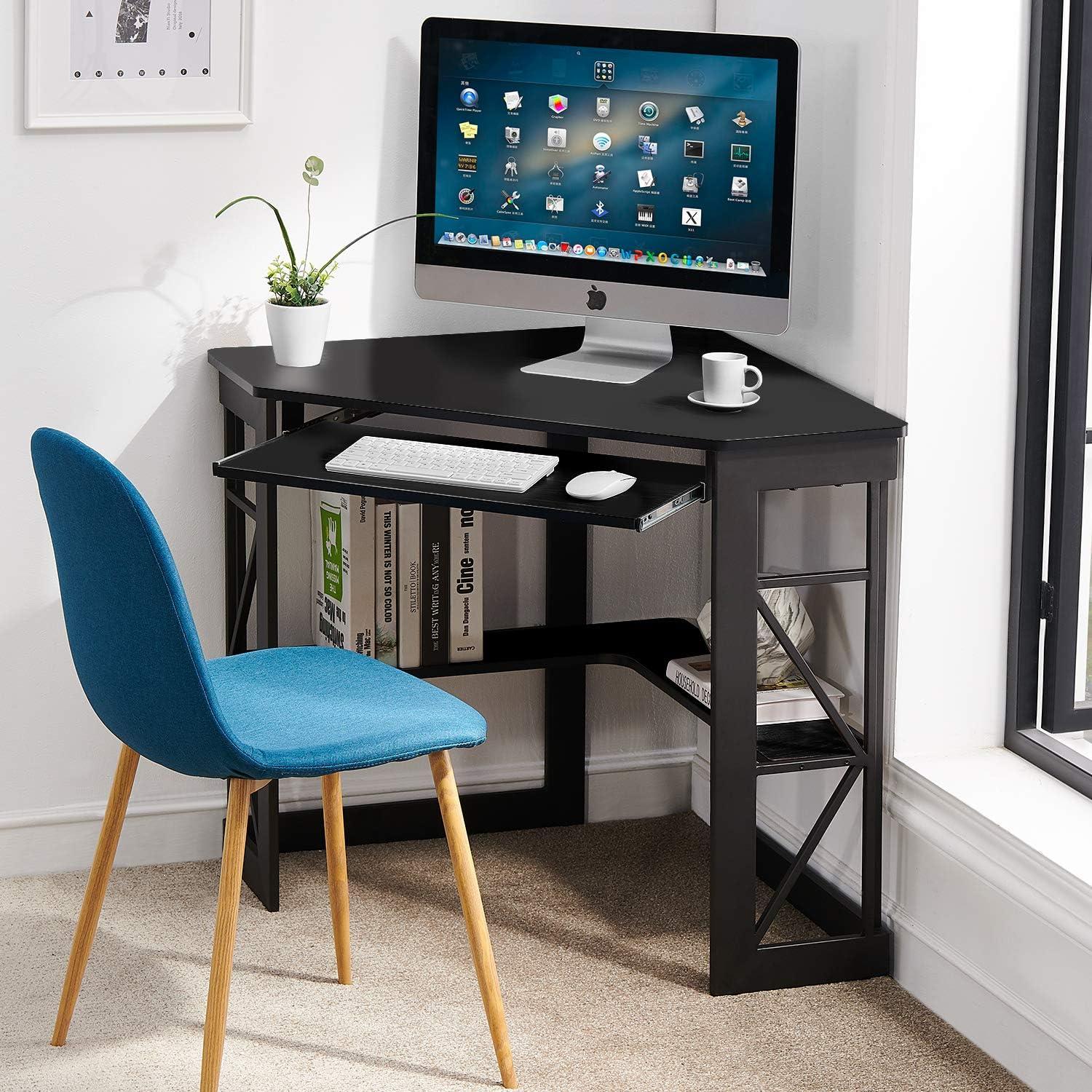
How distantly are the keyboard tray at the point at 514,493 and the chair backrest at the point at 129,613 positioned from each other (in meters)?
0.34

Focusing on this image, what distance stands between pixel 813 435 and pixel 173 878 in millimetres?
1320

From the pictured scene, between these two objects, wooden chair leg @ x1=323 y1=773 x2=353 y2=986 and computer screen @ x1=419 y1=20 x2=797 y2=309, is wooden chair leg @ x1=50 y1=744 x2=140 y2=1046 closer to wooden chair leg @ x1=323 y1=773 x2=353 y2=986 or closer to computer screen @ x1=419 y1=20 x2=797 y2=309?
wooden chair leg @ x1=323 y1=773 x2=353 y2=986

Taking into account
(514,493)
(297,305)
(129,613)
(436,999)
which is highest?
(297,305)

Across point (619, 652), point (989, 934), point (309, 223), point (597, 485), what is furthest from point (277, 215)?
point (989, 934)

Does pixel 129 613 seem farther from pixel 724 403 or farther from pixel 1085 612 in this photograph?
pixel 1085 612

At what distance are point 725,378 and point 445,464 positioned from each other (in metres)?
0.41

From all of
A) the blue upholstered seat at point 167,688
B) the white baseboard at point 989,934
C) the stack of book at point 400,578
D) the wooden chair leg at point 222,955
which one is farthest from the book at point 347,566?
the white baseboard at point 989,934

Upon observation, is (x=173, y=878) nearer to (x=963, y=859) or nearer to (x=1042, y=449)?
(x=963, y=859)

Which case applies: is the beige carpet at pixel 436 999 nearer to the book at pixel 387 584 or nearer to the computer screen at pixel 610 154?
the book at pixel 387 584

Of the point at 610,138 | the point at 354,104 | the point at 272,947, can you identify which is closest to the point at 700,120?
the point at 610,138

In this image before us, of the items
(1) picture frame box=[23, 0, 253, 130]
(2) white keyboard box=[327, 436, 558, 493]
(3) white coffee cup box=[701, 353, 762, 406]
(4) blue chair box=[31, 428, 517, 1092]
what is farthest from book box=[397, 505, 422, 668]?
(1) picture frame box=[23, 0, 253, 130]

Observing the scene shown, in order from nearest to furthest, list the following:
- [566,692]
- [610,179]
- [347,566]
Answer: [610,179], [347,566], [566,692]

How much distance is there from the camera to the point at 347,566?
2533 mm

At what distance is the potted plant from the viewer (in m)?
2.44
